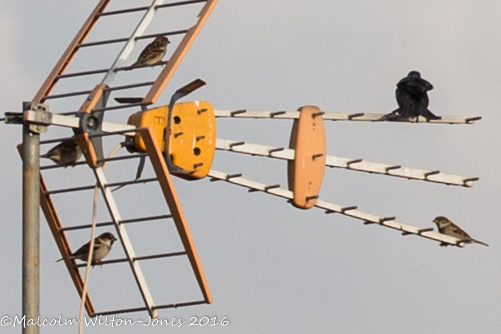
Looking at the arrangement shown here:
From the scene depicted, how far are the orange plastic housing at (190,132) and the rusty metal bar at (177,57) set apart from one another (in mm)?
561

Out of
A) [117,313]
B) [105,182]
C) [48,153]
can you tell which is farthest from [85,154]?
[48,153]

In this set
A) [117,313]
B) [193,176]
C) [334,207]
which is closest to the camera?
[117,313]

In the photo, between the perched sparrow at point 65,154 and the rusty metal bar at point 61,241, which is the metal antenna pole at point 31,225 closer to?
the perched sparrow at point 65,154

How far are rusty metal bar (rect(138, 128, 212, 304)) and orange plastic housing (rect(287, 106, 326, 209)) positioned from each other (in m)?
2.31

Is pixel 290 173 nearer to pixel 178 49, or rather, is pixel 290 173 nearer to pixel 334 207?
pixel 334 207

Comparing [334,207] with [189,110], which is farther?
[334,207]

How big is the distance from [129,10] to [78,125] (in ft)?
5.21

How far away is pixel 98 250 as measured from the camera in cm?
1142

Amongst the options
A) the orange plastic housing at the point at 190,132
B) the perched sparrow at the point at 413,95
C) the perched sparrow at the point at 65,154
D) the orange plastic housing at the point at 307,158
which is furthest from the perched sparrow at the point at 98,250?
the perched sparrow at the point at 413,95

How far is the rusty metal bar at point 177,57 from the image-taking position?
30.3ft

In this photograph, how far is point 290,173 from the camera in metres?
11.8

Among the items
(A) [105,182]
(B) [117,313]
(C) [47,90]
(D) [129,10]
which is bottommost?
(B) [117,313]

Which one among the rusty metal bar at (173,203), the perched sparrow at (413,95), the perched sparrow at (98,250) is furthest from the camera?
the perched sparrow at (413,95)

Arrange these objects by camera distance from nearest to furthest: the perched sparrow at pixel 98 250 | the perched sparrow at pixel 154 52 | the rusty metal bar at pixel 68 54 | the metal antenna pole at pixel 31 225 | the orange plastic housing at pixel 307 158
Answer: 1. the metal antenna pole at pixel 31 225
2. the rusty metal bar at pixel 68 54
3. the perched sparrow at pixel 98 250
4. the orange plastic housing at pixel 307 158
5. the perched sparrow at pixel 154 52
